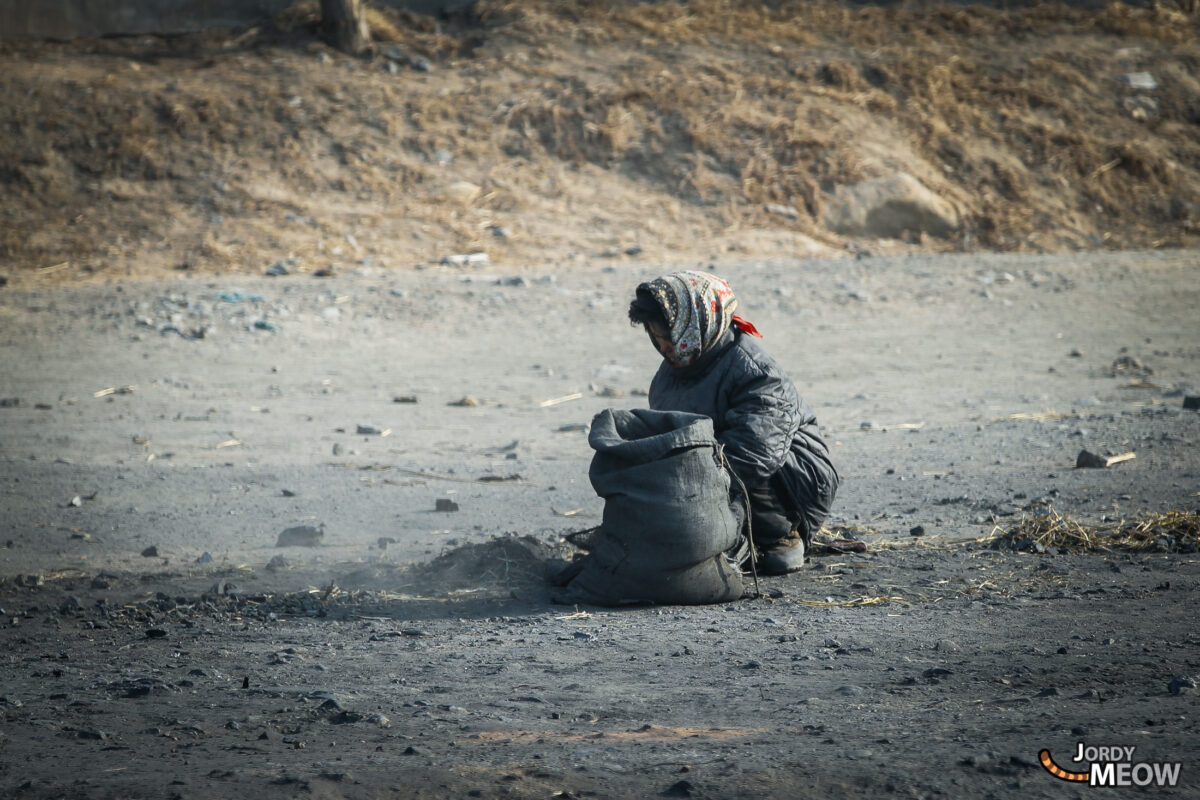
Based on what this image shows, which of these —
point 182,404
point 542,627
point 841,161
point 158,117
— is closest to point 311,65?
point 158,117

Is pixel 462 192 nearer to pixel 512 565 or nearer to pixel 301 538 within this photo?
pixel 301 538

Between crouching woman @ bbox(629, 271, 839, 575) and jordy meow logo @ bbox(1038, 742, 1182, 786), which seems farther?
crouching woman @ bbox(629, 271, 839, 575)

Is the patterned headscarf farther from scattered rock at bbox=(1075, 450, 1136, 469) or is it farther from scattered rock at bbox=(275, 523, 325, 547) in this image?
scattered rock at bbox=(1075, 450, 1136, 469)

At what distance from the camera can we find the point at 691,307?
14.6 feet

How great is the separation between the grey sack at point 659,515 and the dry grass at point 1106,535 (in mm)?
1502

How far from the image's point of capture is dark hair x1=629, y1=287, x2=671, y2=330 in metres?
4.48

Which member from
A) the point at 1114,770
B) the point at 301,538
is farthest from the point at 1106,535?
the point at 301,538

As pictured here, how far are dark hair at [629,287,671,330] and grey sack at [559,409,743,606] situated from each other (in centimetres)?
35

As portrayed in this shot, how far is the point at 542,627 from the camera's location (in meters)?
4.14

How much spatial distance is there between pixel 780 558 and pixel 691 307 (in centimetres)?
109

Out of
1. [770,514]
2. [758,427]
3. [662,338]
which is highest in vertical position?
[662,338]

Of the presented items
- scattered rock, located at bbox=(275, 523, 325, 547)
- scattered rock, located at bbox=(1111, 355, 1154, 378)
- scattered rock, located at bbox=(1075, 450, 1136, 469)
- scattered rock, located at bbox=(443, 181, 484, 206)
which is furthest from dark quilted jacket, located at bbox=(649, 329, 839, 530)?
scattered rock, located at bbox=(443, 181, 484, 206)

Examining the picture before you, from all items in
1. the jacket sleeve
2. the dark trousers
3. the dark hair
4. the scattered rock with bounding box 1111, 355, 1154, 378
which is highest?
the dark hair

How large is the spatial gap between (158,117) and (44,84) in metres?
1.54
